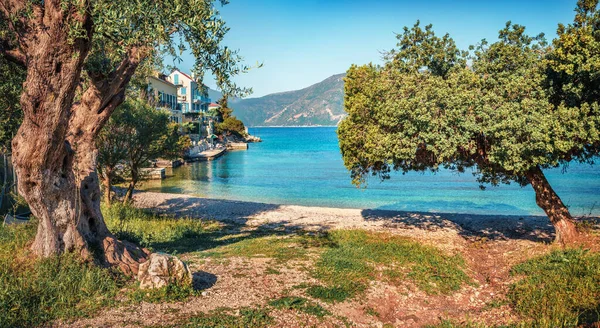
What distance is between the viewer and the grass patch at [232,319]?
7285 millimetres

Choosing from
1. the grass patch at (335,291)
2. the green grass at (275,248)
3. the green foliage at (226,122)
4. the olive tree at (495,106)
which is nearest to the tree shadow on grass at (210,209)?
the green grass at (275,248)

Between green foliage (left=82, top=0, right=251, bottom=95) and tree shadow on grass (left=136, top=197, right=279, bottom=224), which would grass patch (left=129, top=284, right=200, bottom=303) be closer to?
green foliage (left=82, top=0, right=251, bottom=95)

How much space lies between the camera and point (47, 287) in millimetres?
7949

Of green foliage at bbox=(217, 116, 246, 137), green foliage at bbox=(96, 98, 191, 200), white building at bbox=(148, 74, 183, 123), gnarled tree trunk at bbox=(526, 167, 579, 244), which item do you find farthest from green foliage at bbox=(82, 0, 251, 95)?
green foliage at bbox=(217, 116, 246, 137)

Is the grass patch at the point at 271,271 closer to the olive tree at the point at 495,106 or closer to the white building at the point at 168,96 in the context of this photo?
the olive tree at the point at 495,106

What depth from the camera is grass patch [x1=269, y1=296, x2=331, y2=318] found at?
332 inches

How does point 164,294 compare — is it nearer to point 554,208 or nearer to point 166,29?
point 166,29

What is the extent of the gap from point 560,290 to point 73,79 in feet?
35.1

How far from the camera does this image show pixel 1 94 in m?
12.5

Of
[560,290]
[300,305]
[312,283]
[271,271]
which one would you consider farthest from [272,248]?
[560,290]

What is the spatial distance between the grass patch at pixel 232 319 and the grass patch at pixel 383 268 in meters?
1.84

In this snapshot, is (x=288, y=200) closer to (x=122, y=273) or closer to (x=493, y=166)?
(x=493, y=166)

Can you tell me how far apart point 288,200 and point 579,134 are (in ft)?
88.6

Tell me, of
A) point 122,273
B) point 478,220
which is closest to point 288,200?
point 478,220
